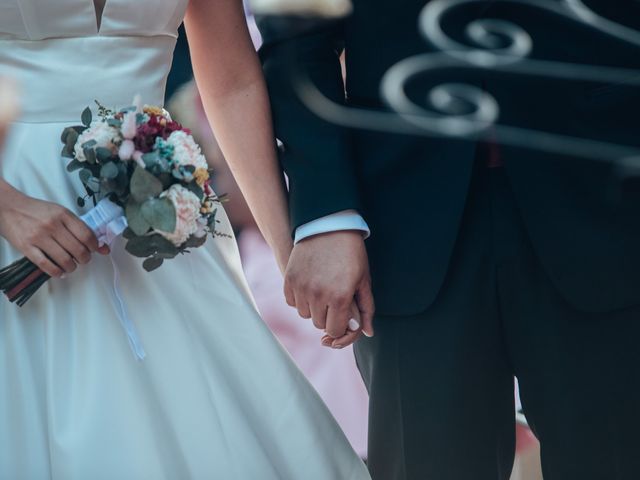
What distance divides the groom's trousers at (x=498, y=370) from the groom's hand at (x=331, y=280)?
0.15 meters

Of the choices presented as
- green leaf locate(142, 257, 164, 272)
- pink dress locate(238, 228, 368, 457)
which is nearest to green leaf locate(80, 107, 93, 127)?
green leaf locate(142, 257, 164, 272)

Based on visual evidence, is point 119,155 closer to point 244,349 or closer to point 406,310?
point 244,349

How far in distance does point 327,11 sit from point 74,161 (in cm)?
68

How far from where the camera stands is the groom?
6.83ft

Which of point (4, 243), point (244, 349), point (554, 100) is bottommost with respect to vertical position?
point (244, 349)

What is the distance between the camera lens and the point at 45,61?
2297 millimetres

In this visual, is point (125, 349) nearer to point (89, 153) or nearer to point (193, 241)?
point (193, 241)

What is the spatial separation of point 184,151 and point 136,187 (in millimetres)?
146

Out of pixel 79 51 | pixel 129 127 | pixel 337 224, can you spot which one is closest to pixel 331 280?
pixel 337 224

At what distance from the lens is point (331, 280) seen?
2119mm

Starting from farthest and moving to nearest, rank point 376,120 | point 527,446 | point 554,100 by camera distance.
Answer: point 527,446
point 376,120
point 554,100

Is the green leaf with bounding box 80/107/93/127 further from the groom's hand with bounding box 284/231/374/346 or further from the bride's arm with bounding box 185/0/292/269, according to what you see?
the groom's hand with bounding box 284/231/374/346

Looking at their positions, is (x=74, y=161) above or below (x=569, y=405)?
above

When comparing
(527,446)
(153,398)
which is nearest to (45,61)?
(153,398)
